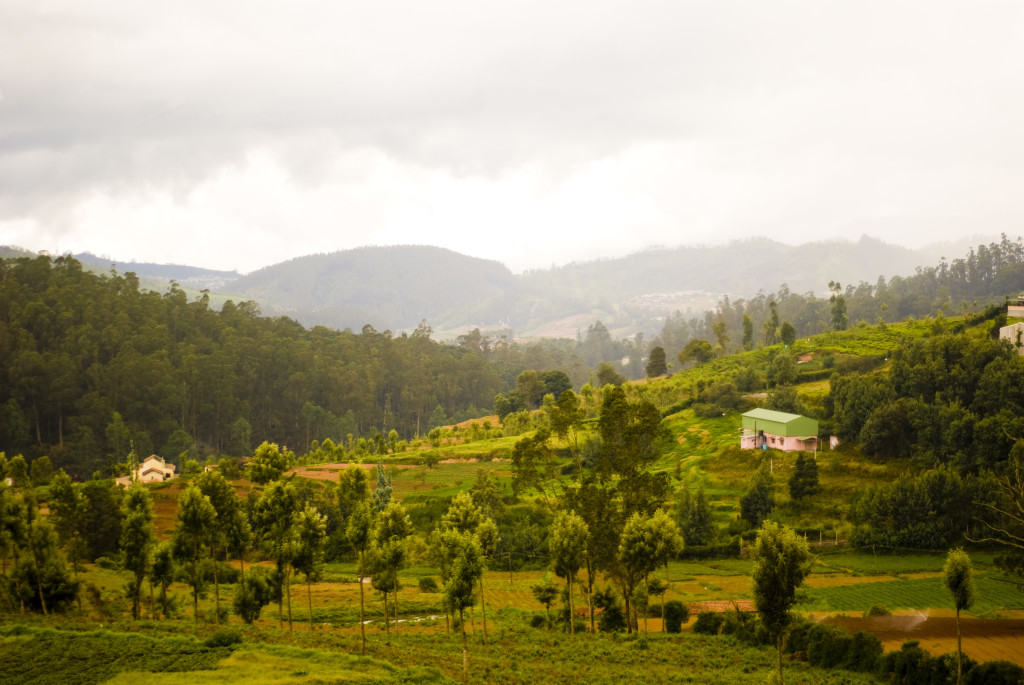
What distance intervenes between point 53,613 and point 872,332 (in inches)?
3761

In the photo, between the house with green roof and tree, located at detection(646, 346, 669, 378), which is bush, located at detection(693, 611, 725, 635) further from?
tree, located at detection(646, 346, 669, 378)

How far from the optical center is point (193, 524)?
87.6 ft

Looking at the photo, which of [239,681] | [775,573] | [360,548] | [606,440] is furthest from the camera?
[606,440]

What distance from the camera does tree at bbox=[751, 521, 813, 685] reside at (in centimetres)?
2036

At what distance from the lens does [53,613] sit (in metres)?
26.9

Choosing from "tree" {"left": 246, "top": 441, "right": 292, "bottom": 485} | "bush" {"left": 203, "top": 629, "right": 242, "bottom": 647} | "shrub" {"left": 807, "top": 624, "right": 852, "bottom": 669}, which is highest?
"tree" {"left": 246, "top": 441, "right": 292, "bottom": 485}

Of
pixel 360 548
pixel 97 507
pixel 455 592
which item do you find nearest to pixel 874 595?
pixel 455 592

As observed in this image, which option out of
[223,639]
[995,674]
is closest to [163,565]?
[223,639]

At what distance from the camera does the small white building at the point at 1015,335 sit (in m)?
57.3

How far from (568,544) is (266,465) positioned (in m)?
12.9

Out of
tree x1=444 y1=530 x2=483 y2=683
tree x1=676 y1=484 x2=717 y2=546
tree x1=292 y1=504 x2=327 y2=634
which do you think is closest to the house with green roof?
tree x1=676 y1=484 x2=717 y2=546

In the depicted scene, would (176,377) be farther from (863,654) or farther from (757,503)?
(863,654)

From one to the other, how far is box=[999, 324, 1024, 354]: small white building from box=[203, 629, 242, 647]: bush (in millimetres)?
60834

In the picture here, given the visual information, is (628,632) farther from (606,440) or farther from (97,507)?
(97,507)
